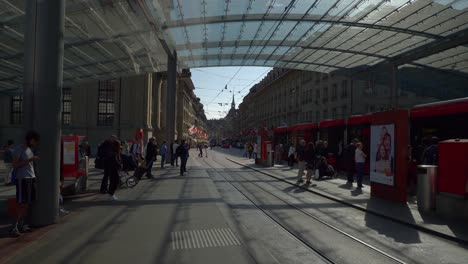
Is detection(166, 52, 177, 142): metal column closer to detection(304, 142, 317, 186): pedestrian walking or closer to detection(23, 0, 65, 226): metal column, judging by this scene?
detection(304, 142, 317, 186): pedestrian walking

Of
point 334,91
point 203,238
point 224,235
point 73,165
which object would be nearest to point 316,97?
point 334,91

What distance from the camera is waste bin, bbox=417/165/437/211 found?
1041cm

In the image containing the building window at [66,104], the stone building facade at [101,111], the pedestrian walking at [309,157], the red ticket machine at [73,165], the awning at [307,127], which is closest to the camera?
the red ticket machine at [73,165]

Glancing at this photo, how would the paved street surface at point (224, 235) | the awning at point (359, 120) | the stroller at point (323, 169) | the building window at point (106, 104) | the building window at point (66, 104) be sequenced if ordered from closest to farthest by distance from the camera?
1. the paved street surface at point (224, 235)
2. the stroller at point (323, 169)
3. the awning at point (359, 120)
4. the building window at point (106, 104)
5. the building window at point (66, 104)

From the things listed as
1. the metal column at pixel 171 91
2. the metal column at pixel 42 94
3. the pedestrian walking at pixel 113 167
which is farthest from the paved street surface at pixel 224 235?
the metal column at pixel 171 91

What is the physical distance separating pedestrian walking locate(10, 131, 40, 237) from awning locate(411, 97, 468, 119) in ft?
47.1

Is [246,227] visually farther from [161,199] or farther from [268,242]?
[161,199]

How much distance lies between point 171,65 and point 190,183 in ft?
52.0

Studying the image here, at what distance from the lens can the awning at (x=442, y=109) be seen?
50.4 feet

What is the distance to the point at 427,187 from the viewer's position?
10445 millimetres

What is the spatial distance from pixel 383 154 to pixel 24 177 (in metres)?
9.70

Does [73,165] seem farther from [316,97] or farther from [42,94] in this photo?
[316,97]

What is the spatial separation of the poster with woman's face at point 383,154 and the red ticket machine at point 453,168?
5.79 feet

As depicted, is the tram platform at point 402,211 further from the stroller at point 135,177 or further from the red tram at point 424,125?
the stroller at point 135,177
